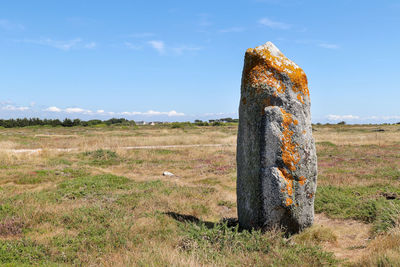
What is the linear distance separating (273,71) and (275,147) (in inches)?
75.1

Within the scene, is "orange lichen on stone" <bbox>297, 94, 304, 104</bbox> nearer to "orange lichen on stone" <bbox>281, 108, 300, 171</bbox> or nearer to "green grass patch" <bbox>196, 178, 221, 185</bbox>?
"orange lichen on stone" <bbox>281, 108, 300, 171</bbox>

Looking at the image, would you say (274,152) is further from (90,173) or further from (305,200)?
(90,173)

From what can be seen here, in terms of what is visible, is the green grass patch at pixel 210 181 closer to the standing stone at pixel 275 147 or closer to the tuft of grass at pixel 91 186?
the tuft of grass at pixel 91 186

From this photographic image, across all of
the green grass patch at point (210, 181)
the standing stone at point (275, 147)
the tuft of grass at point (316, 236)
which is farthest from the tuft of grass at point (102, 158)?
the tuft of grass at point (316, 236)

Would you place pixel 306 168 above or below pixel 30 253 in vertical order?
above

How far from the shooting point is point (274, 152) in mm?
6543

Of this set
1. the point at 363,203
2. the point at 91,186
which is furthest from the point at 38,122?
the point at 363,203

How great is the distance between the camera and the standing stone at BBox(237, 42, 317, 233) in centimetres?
655

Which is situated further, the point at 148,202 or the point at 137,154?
the point at 137,154

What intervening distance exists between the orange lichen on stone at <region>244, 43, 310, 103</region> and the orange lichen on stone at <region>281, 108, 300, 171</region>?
822 millimetres

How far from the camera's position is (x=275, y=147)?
6.54m

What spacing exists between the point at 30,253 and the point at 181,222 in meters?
3.55

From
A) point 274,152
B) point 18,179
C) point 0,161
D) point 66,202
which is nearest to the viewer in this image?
point 274,152

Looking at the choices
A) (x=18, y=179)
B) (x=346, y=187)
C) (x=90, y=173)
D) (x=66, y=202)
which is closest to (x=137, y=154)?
(x=90, y=173)
